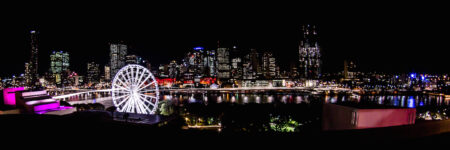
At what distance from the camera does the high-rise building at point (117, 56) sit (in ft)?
291

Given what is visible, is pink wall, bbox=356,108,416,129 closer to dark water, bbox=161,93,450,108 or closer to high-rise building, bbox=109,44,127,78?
dark water, bbox=161,93,450,108

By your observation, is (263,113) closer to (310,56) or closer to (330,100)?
(330,100)

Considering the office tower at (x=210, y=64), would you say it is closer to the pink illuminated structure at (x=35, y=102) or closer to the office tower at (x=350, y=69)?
the office tower at (x=350, y=69)

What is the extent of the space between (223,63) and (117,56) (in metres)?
46.0

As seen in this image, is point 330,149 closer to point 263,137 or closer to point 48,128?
point 263,137

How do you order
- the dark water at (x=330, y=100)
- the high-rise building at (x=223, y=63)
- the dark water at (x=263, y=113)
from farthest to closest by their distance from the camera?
the high-rise building at (x=223, y=63), the dark water at (x=330, y=100), the dark water at (x=263, y=113)

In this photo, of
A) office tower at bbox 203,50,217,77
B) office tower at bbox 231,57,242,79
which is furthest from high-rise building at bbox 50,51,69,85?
office tower at bbox 231,57,242,79

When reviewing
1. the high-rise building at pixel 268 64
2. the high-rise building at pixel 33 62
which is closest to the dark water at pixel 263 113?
the high-rise building at pixel 33 62

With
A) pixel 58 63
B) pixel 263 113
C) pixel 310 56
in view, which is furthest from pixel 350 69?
pixel 58 63

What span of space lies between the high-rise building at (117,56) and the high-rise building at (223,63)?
41.4 metres

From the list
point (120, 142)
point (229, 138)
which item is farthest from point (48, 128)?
point (229, 138)

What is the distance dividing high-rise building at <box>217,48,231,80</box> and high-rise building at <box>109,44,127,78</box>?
136 feet

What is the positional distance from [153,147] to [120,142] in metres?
0.45

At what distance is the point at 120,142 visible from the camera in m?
2.78
